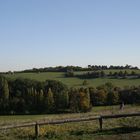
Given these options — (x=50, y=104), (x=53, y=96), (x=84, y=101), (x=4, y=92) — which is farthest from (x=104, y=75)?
(x=4, y=92)

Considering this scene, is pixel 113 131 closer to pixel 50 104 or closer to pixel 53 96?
pixel 50 104

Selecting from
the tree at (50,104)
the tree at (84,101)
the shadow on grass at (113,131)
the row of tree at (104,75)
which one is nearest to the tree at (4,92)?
the tree at (50,104)

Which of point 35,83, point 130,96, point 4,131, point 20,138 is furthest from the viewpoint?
point 35,83

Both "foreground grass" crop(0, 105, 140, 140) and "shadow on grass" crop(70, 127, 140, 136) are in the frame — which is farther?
"shadow on grass" crop(70, 127, 140, 136)

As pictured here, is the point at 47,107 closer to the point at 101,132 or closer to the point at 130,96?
the point at 130,96

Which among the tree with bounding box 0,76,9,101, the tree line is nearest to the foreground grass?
the tree line

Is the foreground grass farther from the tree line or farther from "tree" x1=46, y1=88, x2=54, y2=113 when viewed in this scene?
"tree" x1=46, y1=88, x2=54, y2=113

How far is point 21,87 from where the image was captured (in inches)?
3494

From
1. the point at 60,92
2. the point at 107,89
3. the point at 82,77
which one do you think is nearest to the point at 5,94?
the point at 60,92

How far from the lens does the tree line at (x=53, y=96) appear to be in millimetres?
79188

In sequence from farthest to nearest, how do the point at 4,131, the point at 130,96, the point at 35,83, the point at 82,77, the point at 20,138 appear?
the point at 82,77 < the point at 35,83 < the point at 130,96 < the point at 4,131 < the point at 20,138

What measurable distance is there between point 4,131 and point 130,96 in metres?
64.3

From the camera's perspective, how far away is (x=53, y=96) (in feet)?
281

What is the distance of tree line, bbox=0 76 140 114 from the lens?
260ft
